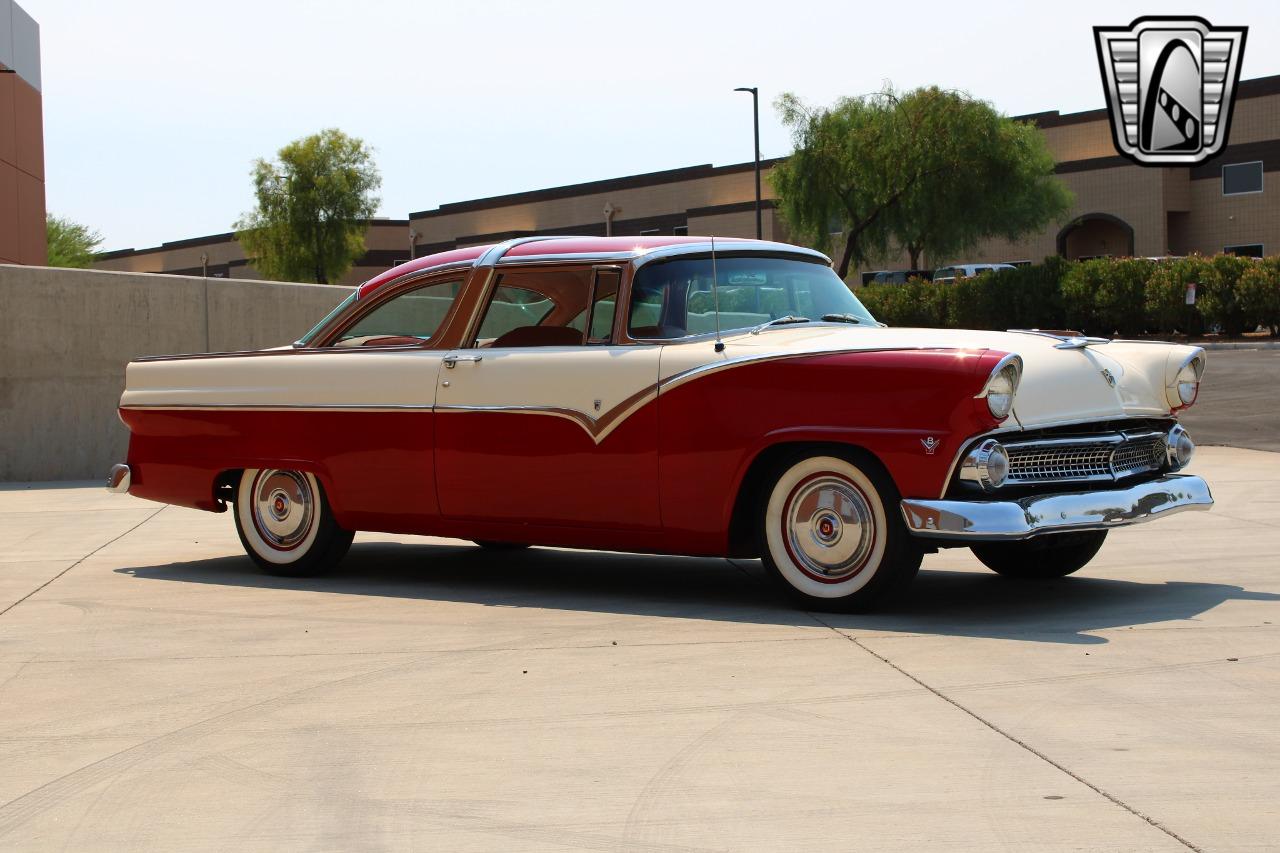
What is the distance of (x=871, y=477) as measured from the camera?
21.0 feet

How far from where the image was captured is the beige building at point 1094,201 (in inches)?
1976

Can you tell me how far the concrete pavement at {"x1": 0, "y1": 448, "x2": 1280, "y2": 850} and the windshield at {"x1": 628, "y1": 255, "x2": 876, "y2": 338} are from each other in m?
1.26

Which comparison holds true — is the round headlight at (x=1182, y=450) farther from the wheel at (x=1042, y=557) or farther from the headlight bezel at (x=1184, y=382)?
the wheel at (x=1042, y=557)

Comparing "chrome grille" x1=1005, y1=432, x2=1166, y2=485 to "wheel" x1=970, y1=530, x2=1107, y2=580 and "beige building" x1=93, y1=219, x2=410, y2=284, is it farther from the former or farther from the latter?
"beige building" x1=93, y1=219, x2=410, y2=284

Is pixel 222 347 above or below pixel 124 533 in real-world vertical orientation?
above

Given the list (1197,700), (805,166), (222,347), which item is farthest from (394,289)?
(805,166)

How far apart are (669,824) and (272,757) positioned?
1.33 m

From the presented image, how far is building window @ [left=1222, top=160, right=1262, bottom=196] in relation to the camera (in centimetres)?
5019

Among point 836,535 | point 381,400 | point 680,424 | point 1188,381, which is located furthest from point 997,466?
point 381,400

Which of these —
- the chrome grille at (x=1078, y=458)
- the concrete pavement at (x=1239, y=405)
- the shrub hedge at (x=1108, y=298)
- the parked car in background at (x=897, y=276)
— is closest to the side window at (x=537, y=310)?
the chrome grille at (x=1078, y=458)

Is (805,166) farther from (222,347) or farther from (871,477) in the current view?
(871,477)

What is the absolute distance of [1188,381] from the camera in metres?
7.16

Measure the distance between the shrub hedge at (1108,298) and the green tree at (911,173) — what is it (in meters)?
5.62

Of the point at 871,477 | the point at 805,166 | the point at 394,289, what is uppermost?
the point at 805,166
